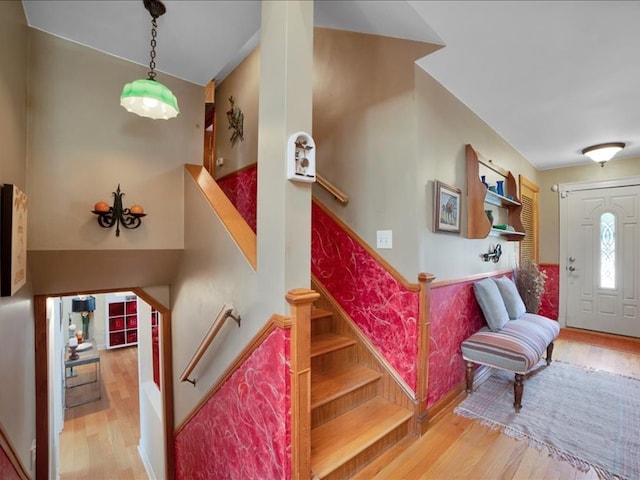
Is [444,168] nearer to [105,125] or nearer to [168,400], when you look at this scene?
[105,125]

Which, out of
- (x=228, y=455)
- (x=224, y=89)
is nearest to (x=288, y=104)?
(x=228, y=455)

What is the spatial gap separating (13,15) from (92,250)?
136cm

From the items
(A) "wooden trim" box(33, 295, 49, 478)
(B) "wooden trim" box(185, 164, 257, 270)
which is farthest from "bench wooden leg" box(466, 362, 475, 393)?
(A) "wooden trim" box(33, 295, 49, 478)

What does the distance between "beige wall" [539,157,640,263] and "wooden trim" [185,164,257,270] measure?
4.78 meters

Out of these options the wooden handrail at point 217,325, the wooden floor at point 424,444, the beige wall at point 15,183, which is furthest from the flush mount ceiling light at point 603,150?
the beige wall at point 15,183

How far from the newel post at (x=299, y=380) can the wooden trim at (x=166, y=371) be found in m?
1.92

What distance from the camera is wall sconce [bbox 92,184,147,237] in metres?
2.19

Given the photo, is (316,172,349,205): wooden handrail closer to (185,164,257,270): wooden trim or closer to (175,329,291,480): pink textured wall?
Answer: (185,164,257,270): wooden trim

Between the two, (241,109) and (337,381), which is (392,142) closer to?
(337,381)

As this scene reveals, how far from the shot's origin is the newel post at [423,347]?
6.73 feet

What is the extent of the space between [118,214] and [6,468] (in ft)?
A: 4.88

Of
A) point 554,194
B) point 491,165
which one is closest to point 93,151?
point 491,165

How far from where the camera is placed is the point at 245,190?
356 cm

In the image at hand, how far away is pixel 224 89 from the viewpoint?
4129mm
